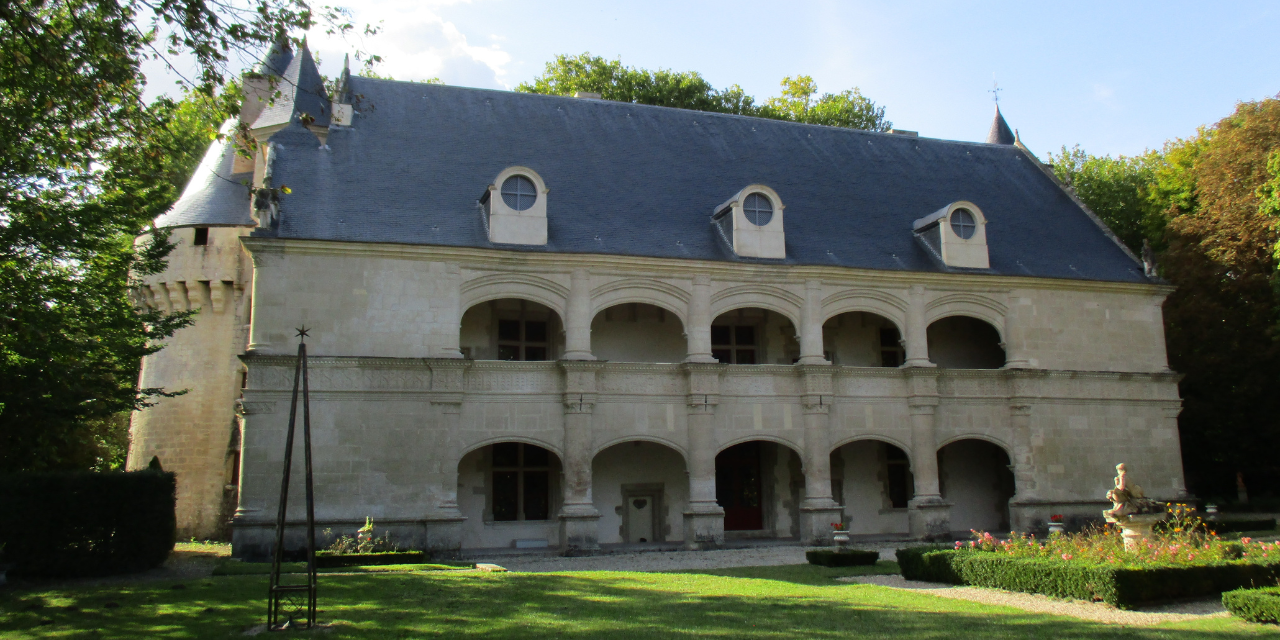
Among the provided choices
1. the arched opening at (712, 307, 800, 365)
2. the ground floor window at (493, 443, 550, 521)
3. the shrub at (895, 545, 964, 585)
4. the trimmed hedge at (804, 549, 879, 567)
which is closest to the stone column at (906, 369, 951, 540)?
the arched opening at (712, 307, 800, 365)

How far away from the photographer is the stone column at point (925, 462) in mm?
19953

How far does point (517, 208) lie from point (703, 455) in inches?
255

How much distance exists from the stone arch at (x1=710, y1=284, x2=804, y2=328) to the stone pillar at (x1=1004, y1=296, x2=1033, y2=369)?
529 centimetres

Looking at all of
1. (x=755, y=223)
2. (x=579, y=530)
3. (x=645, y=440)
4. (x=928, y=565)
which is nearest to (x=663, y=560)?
(x=579, y=530)

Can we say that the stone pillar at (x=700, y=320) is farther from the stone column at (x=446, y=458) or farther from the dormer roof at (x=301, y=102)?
the dormer roof at (x=301, y=102)

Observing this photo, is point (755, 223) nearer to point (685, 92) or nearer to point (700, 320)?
point (700, 320)

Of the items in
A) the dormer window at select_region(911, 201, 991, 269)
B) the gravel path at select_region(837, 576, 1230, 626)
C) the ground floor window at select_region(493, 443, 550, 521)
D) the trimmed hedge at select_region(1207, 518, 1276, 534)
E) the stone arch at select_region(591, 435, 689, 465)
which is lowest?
the gravel path at select_region(837, 576, 1230, 626)

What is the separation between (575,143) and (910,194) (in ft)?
29.4

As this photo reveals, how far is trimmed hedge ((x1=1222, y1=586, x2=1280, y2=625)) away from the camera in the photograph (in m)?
8.59

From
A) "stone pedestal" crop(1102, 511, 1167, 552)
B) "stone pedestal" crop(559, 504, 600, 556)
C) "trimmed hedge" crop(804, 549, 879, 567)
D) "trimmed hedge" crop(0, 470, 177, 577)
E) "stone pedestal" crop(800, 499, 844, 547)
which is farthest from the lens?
"stone pedestal" crop(800, 499, 844, 547)

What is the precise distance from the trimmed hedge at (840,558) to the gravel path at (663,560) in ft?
2.66

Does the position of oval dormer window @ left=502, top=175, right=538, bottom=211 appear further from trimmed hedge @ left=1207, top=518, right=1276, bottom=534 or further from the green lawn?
trimmed hedge @ left=1207, top=518, right=1276, bottom=534

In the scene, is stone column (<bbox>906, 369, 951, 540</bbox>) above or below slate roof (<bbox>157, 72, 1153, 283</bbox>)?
below

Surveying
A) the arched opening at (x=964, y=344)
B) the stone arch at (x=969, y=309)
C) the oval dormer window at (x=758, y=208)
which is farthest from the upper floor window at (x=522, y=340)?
the arched opening at (x=964, y=344)
